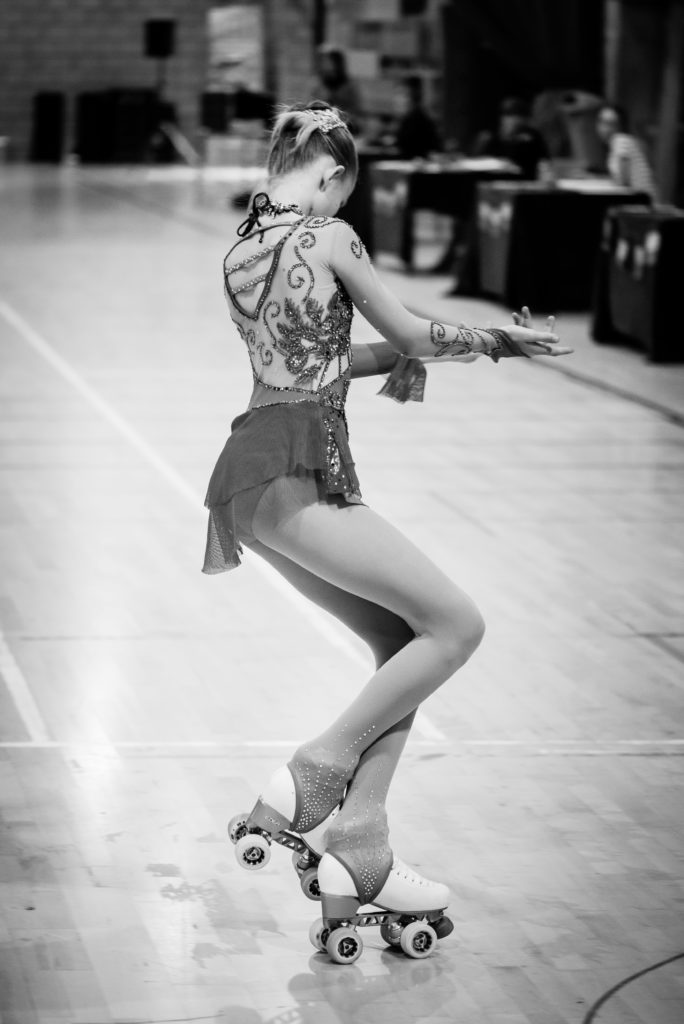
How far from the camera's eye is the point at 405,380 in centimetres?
354

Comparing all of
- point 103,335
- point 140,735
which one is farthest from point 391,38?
point 140,735

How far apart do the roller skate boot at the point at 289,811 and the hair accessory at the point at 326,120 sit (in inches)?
48.0

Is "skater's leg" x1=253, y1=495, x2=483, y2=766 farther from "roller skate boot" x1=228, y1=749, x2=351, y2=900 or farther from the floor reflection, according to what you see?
the floor reflection

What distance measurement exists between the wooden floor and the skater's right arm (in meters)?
1.16

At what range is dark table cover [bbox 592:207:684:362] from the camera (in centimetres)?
1145

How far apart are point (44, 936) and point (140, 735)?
1.28m

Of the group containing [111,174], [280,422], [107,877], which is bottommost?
[111,174]

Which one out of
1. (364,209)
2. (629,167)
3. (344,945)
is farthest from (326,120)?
(364,209)

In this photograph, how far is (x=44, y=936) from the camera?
11.2ft

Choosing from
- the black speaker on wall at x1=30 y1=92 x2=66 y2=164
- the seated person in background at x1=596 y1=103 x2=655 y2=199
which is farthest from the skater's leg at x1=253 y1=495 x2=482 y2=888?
the black speaker on wall at x1=30 y1=92 x2=66 y2=164

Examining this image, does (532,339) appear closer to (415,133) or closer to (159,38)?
(415,133)

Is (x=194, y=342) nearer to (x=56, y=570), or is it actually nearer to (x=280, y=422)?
(x=56, y=570)

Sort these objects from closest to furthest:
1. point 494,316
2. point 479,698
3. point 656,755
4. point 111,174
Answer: point 656,755 < point 479,698 < point 494,316 < point 111,174

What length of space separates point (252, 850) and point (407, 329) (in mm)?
1052
